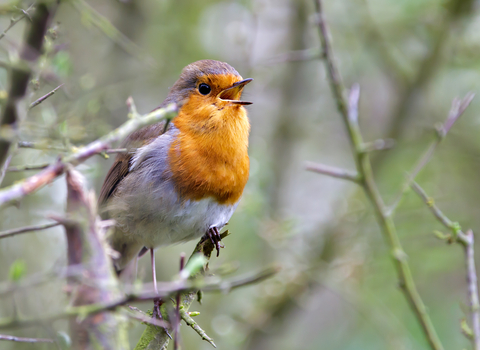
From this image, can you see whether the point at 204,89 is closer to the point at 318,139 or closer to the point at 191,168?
the point at 191,168

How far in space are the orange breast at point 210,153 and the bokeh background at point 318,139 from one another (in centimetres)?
127

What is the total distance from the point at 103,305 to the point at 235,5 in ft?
17.4

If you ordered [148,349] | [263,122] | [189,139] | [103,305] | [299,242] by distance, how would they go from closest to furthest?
[103,305], [148,349], [189,139], [299,242], [263,122]

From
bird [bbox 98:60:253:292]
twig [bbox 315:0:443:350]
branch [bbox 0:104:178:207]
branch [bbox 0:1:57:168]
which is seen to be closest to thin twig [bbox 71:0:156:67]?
bird [bbox 98:60:253:292]

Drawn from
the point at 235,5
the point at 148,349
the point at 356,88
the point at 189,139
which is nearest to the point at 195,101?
the point at 189,139

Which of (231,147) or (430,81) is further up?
(231,147)

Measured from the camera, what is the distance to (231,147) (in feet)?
10.7

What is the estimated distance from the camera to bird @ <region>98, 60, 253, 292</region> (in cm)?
316

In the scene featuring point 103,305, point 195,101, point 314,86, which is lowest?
point 314,86

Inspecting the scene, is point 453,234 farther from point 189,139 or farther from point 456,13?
point 456,13

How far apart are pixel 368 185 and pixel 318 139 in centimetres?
290

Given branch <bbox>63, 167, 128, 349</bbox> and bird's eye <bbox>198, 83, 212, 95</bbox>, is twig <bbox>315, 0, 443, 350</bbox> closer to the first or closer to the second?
bird's eye <bbox>198, 83, 212, 95</bbox>

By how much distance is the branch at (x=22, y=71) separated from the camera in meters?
1.54

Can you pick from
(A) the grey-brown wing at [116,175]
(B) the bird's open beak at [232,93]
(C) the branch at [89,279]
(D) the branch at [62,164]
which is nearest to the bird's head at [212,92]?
(B) the bird's open beak at [232,93]
